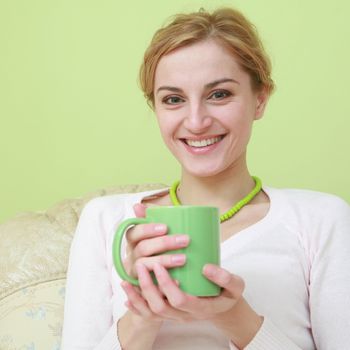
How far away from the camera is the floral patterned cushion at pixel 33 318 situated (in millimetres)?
1366

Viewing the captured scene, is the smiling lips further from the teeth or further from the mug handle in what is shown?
the mug handle

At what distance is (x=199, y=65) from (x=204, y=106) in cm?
8

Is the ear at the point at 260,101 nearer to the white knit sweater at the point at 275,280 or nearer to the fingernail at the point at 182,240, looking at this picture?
the white knit sweater at the point at 275,280

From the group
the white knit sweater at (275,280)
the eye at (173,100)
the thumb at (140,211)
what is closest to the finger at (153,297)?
the thumb at (140,211)

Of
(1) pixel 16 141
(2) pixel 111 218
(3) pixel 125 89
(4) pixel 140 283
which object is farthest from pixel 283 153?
(4) pixel 140 283

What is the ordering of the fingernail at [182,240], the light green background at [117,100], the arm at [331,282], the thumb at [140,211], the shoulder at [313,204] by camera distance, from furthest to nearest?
the light green background at [117,100] < the shoulder at [313,204] < the arm at [331,282] < the thumb at [140,211] < the fingernail at [182,240]

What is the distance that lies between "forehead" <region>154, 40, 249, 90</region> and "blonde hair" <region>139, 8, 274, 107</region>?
0.04 ft

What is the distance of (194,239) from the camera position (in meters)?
0.85

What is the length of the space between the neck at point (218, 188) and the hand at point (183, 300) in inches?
14.2

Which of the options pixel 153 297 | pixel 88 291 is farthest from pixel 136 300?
pixel 88 291

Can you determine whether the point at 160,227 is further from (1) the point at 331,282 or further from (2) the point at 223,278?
(1) the point at 331,282

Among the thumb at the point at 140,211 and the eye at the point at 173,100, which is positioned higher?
the eye at the point at 173,100

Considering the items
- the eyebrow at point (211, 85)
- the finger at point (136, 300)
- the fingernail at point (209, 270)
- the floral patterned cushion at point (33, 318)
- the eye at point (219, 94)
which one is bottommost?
the floral patterned cushion at point (33, 318)

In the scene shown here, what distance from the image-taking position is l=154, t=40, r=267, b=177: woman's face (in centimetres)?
123
